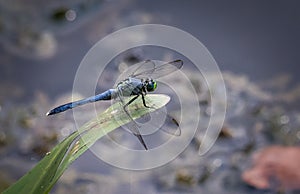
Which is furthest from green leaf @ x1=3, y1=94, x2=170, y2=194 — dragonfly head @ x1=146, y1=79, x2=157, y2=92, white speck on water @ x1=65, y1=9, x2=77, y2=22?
white speck on water @ x1=65, y1=9, x2=77, y2=22

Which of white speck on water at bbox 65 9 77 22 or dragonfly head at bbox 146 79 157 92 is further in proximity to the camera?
white speck on water at bbox 65 9 77 22

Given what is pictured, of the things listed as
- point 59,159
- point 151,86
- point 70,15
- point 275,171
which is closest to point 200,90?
point 275,171

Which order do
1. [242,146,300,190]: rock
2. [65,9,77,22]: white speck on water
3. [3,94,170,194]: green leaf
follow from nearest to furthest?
[3,94,170,194]: green leaf
[242,146,300,190]: rock
[65,9,77,22]: white speck on water

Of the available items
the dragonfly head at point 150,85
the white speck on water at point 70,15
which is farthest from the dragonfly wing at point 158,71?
the white speck on water at point 70,15

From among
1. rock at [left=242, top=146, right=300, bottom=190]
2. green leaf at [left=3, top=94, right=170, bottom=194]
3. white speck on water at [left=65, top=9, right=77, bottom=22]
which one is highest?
white speck on water at [left=65, top=9, right=77, bottom=22]

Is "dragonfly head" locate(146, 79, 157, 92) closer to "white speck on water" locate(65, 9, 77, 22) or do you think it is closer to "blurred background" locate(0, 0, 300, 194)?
"blurred background" locate(0, 0, 300, 194)

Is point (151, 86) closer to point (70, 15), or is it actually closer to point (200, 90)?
point (200, 90)

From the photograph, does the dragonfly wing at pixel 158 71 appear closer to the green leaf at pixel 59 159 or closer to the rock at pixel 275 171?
the green leaf at pixel 59 159

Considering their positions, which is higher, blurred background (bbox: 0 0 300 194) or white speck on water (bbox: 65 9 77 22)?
white speck on water (bbox: 65 9 77 22)
